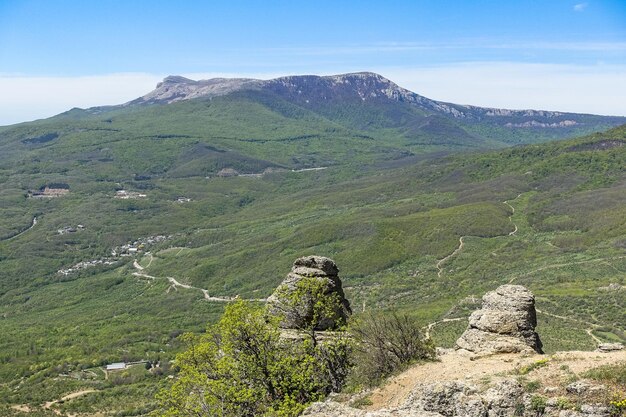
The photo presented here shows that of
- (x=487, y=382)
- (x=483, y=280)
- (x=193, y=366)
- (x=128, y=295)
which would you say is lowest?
(x=128, y=295)

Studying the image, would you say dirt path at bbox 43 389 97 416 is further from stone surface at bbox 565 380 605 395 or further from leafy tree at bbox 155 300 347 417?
stone surface at bbox 565 380 605 395

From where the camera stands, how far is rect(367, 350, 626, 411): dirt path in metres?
24.2

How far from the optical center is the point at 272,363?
99.7 feet

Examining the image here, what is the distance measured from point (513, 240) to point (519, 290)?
130 m

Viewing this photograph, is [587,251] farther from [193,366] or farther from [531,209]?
[193,366]

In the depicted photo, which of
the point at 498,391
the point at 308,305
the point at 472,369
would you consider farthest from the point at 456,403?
the point at 308,305

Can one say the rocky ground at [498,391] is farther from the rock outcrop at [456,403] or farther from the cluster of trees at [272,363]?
the cluster of trees at [272,363]

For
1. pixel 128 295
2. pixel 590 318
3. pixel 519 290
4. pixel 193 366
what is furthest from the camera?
pixel 128 295

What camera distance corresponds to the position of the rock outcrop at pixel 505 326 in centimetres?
3108

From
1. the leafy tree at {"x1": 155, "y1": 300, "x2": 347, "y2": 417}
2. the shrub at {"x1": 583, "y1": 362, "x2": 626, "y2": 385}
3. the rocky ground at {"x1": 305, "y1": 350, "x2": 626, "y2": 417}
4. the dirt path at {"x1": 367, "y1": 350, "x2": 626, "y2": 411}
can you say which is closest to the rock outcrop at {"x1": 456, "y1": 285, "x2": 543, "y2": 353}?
the dirt path at {"x1": 367, "y1": 350, "x2": 626, "y2": 411}

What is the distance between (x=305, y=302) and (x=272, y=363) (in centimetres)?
623

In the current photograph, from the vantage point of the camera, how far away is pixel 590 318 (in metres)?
76.2

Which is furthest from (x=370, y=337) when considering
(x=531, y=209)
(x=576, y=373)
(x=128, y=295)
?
(x=531, y=209)

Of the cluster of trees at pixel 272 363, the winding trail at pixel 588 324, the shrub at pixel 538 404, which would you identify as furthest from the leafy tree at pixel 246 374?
the winding trail at pixel 588 324
